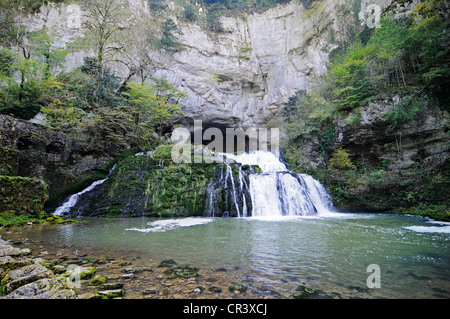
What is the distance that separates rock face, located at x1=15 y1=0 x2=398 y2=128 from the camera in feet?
64.3

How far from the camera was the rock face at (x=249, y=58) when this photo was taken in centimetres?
1960

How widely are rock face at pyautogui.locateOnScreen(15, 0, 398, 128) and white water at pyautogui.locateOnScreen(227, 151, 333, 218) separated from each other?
12365 mm

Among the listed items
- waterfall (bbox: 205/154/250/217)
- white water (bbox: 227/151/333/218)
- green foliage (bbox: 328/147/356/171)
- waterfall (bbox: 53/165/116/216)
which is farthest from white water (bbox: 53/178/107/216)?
green foliage (bbox: 328/147/356/171)

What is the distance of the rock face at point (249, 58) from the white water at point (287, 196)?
40.6ft

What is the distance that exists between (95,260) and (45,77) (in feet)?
45.0

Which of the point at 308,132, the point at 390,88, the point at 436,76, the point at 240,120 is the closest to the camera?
the point at 436,76

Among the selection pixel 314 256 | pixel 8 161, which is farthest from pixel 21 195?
pixel 314 256

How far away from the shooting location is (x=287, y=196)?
34.2 ft

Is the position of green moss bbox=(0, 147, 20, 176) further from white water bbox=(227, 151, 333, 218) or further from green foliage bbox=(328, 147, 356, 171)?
green foliage bbox=(328, 147, 356, 171)

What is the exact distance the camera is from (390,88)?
1130cm

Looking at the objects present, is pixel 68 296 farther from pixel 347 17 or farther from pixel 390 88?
pixel 347 17

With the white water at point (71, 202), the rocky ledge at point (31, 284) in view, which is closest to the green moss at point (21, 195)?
the white water at point (71, 202)

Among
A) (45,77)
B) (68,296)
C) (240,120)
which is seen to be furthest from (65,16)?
(68,296)

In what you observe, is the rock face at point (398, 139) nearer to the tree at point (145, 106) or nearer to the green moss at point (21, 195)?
the tree at point (145, 106)
